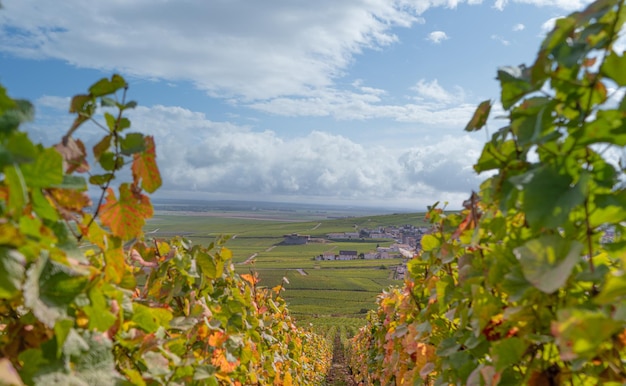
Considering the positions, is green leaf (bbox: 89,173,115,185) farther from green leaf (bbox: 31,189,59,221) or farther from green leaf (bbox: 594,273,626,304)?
green leaf (bbox: 594,273,626,304)

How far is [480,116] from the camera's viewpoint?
1.30 metres

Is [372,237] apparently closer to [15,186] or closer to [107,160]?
[107,160]

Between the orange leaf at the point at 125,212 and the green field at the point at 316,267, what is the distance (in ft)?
68.2

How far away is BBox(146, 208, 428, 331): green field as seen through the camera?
55.2m

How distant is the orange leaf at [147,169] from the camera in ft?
4.17

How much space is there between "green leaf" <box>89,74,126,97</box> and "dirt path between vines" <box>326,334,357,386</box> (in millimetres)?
15536

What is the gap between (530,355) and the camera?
1.17 metres

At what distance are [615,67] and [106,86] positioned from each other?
1.25m

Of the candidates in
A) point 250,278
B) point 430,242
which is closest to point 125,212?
point 430,242

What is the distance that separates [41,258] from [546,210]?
3.49ft

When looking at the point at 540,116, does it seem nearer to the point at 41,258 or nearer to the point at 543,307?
the point at 543,307

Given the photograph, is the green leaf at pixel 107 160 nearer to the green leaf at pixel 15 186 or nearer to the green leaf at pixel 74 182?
the green leaf at pixel 74 182

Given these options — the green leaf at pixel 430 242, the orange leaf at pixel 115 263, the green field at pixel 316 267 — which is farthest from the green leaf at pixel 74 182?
the green field at pixel 316 267

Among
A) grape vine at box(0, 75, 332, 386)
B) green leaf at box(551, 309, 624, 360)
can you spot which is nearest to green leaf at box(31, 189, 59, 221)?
grape vine at box(0, 75, 332, 386)
